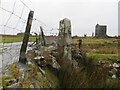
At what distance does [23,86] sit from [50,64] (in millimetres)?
3400

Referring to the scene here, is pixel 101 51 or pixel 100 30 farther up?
pixel 100 30

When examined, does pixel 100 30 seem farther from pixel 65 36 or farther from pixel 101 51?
pixel 65 36

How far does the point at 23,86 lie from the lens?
5750 mm

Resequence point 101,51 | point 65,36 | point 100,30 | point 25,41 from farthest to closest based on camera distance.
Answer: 1. point 100,30
2. point 101,51
3. point 65,36
4. point 25,41

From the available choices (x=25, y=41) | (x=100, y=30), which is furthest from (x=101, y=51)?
(x=100, y=30)

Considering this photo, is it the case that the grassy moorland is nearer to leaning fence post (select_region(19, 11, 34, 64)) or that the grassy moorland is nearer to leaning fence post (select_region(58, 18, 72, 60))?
leaning fence post (select_region(58, 18, 72, 60))

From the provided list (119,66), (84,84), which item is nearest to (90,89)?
(84,84)

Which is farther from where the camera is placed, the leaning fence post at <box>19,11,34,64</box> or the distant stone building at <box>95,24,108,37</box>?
the distant stone building at <box>95,24,108,37</box>


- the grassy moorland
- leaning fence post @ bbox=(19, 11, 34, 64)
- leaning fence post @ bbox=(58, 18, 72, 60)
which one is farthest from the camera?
→ the grassy moorland

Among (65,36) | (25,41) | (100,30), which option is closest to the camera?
(25,41)

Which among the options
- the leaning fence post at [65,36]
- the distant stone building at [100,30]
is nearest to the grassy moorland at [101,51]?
the leaning fence post at [65,36]

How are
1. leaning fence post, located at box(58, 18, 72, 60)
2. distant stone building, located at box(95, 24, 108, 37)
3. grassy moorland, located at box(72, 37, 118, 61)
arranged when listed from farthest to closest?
distant stone building, located at box(95, 24, 108, 37) < grassy moorland, located at box(72, 37, 118, 61) < leaning fence post, located at box(58, 18, 72, 60)

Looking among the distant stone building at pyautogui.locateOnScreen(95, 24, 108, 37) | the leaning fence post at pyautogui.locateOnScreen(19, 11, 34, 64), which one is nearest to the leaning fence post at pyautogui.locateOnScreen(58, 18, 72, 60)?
the leaning fence post at pyautogui.locateOnScreen(19, 11, 34, 64)

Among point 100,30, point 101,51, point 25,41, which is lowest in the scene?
point 101,51
